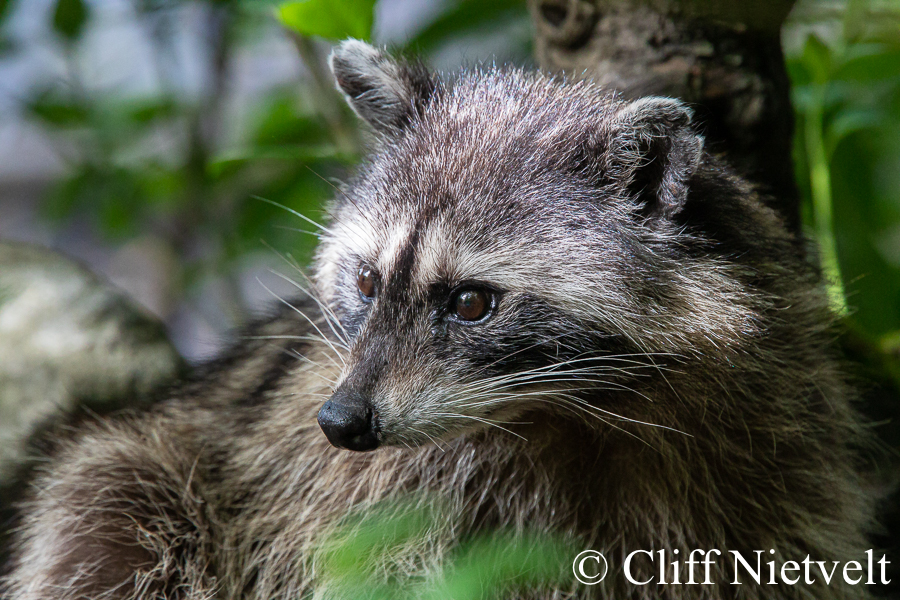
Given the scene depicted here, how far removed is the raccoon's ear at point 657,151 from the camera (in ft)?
7.66

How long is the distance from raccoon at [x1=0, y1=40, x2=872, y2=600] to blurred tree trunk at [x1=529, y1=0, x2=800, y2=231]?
1.89 feet

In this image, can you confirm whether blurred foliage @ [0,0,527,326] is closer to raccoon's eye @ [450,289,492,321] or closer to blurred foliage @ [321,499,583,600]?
blurred foliage @ [321,499,583,600]

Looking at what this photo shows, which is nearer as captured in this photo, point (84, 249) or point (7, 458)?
point (7, 458)

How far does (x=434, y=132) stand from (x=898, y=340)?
2170mm

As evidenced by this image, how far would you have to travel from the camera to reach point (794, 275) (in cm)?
282

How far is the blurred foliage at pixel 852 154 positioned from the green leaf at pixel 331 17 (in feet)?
5.75

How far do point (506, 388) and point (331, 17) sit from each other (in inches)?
62.8

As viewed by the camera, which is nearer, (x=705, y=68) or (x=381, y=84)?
(x=381, y=84)

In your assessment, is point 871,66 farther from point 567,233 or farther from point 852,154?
point 567,233

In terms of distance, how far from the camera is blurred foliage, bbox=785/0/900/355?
3.45 m

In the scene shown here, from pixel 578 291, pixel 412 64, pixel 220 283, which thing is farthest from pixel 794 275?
pixel 220 283

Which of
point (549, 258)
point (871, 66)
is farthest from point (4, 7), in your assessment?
point (871, 66)

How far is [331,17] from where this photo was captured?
3133 mm

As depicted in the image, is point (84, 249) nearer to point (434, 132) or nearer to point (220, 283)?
point (220, 283)
